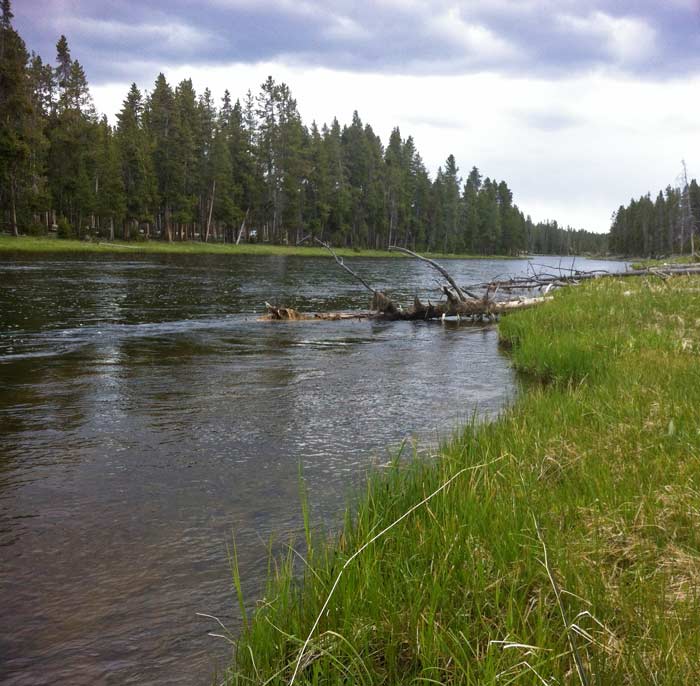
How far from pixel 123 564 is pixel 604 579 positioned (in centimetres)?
318

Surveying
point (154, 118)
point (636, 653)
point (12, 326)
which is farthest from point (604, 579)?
point (154, 118)

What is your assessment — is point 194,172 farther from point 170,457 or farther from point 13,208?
point 170,457

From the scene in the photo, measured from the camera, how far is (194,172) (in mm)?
84438

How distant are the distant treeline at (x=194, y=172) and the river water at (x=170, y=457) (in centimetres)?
5040

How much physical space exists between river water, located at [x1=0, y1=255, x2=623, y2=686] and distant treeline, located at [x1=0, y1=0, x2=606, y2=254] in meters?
50.4

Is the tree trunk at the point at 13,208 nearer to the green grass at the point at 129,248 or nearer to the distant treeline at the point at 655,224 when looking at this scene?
the green grass at the point at 129,248

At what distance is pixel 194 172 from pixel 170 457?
84.0m

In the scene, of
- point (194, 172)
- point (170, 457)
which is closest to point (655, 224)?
point (194, 172)

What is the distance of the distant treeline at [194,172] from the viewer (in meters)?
61.3

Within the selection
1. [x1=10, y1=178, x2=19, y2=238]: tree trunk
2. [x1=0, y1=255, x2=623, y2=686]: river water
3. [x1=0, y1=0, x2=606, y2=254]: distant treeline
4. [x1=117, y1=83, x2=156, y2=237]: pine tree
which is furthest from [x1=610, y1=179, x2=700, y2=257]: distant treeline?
[x1=0, y1=255, x2=623, y2=686]: river water

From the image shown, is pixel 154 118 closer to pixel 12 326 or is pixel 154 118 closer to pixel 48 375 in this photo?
pixel 12 326

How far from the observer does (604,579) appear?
2971mm

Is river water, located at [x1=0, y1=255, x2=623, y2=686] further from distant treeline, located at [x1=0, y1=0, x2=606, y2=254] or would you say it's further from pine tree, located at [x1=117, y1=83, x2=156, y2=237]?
pine tree, located at [x1=117, y1=83, x2=156, y2=237]

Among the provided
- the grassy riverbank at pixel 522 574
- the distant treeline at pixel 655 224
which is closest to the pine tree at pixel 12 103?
the grassy riverbank at pixel 522 574
